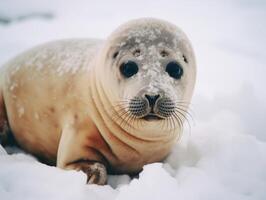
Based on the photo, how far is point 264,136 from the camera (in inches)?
130

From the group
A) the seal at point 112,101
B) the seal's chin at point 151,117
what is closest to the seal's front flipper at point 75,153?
the seal at point 112,101

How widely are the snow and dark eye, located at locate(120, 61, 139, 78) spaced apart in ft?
1.94

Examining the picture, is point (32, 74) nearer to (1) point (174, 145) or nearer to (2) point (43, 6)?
(1) point (174, 145)

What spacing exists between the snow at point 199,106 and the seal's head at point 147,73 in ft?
1.03

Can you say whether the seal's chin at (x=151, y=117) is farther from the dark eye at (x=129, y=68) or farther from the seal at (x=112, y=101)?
the dark eye at (x=129, y=68)

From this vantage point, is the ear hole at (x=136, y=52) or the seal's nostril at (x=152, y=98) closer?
the seal's nostril at (x=152, y=98)

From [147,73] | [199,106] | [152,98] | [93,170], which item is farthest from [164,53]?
[199,106]

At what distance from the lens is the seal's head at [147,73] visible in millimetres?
2506

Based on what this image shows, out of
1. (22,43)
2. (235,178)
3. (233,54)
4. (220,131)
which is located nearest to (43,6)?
(22,43)

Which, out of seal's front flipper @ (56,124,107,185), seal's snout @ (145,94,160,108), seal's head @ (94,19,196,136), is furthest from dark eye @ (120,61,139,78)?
seal's front flipper @ (56,124,107,185)

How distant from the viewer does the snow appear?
219 centimetres

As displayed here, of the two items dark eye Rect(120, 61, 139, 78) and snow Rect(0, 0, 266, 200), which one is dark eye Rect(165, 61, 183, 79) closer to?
dark eye Rect(120, 61, 139, 78)

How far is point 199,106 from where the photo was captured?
399 centimetres

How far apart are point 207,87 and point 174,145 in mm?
1609
